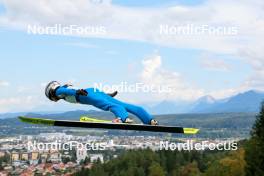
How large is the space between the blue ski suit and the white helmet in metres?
0.17

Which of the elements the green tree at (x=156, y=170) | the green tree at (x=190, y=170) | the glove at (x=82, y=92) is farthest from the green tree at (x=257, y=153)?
the green tree at (x=156, y=170)

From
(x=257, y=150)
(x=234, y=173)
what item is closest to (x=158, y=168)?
(x=234, y=173)

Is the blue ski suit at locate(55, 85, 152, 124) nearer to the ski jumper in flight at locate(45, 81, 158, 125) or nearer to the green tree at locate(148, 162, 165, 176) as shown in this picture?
the ski jumper in flight at locate(45, 81, 158, 125)

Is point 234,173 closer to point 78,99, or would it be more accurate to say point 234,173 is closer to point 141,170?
point 141,170

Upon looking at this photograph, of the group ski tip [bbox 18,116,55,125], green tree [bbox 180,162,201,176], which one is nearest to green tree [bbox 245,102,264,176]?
ski tip [bbox 18,116,55,125]

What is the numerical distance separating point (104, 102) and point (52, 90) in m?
1.65

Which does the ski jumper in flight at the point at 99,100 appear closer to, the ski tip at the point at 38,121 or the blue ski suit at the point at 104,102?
the blue ski suit at the point at 104,102

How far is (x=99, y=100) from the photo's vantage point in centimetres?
1389

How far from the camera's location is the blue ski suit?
13.6 meters

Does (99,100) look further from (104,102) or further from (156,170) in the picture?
(156,170)

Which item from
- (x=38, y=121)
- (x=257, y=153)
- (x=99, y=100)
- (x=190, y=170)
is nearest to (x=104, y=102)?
(x=99, y=100)

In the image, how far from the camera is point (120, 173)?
10488cm

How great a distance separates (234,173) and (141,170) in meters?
43.6

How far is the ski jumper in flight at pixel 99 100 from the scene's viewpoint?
13523 millimetres
